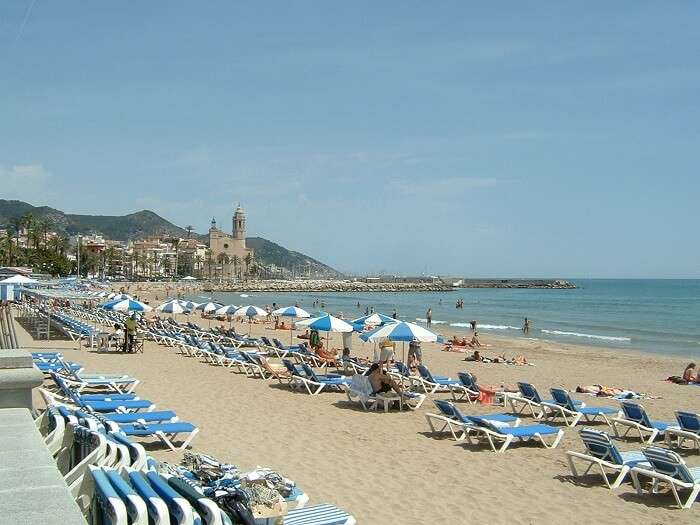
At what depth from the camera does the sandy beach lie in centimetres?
646

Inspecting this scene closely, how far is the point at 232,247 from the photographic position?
158375 millimetres

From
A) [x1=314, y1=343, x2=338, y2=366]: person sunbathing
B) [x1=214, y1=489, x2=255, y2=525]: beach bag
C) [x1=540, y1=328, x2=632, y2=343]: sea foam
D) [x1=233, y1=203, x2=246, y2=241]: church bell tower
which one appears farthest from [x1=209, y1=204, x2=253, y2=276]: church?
[x1=214, y1=489, x2=255, y2=525]: beach bag

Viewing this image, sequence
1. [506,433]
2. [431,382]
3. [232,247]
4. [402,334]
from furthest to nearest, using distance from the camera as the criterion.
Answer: [232,247] < [431,382] < [402,334] < [506,433]

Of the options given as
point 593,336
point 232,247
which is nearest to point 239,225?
point 232,247

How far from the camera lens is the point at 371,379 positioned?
449 inches

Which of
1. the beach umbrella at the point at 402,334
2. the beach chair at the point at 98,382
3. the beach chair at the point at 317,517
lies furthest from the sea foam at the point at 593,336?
the beach chair at the point at 317,517

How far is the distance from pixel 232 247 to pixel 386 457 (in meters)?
153

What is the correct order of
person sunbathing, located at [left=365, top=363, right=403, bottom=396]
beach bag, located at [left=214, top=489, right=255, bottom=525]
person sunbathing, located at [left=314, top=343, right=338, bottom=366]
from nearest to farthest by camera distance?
beach bag, located at [left=214, top=489, right=255, bottom=525], person sunbathing, located at [left=365, top=363, right=403, bottom=396], person sunbathing, located at [left=314, top=343, right=338, bottom=366]

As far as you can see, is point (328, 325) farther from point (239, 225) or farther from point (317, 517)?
point (239, 225)

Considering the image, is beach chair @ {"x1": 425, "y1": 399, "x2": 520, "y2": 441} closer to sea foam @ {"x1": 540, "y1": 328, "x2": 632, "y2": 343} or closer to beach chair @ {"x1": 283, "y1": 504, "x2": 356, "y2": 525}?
beach chair @ {"x1": 283, "y1": 504, "x2": 356, "y2": 525}

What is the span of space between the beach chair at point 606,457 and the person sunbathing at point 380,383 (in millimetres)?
3931

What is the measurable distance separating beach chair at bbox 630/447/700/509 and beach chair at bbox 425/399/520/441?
237 centimetres

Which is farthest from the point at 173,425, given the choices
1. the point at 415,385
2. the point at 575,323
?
the point at 575,323

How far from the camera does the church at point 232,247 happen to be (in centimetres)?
15650
